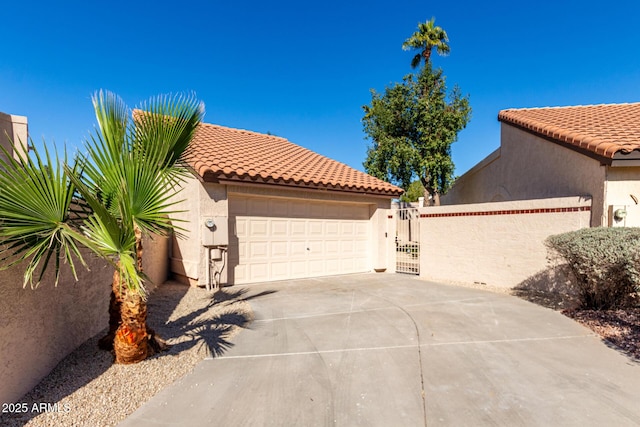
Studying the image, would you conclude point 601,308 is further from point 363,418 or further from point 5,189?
point 5,189

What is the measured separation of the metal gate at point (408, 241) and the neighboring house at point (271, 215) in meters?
0.56

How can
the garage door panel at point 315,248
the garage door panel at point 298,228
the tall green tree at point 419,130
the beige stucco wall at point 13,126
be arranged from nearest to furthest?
the beige stucco wall at point 13,126
the garage door panel at point 298,228
the garage door panel at point 315,248
the tall green tree at point 419,130

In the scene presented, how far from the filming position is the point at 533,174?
10070 millimetres

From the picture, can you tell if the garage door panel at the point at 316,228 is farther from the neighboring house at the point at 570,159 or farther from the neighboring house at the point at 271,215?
the neighboring house at the point at 570,159

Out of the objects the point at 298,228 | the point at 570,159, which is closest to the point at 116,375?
the point at 298,228

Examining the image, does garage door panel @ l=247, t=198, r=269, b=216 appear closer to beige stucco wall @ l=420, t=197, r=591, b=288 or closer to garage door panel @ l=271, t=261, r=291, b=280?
garage door panel @ l=271, t=261, r=291, b=280

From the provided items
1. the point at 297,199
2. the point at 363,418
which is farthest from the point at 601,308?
the point at 297,199

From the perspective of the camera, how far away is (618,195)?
7121 mm

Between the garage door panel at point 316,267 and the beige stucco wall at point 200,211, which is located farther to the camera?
the garage door panel at point 316,267

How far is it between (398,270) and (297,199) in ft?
15.1

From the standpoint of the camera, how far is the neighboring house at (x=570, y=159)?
7.11m

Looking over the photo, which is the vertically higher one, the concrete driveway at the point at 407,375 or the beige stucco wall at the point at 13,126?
the beige stucco wall at the point at 13,126

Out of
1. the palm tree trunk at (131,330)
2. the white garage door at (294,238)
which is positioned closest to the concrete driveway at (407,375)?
the palm tree trunk at (131,330)

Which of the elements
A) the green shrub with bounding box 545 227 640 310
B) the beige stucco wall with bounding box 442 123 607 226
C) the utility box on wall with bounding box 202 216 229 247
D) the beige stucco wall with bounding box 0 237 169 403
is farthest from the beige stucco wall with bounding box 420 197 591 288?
the beige stucco wall with bounding box 0 237 169 403
